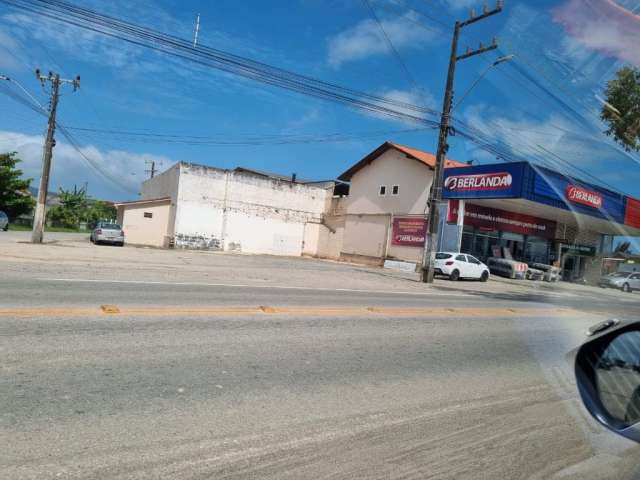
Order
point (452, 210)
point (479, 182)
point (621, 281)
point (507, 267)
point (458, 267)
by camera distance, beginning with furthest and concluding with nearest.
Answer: point (507, 267) < point (452, 210) < point (479, 182) < point (458, 267) < point (621, 281)

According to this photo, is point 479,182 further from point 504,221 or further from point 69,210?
point 69,210

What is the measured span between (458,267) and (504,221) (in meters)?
8.02

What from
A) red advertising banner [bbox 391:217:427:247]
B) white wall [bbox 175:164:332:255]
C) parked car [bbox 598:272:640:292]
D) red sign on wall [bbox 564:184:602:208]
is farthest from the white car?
red sign on wall [bbox 564:184:602:208]

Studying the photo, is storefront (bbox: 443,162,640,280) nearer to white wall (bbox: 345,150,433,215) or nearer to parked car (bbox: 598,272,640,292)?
white wall (bbox: 345,150,433,215)

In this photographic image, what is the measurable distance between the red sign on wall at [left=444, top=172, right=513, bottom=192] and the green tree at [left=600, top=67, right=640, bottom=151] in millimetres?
23519

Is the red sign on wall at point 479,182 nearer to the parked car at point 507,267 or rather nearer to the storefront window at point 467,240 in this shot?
the storefront window at point 467,240

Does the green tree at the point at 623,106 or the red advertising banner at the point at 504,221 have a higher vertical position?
the red advertising banner at the point at 504,221

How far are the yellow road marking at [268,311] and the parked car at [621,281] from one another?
226 inches

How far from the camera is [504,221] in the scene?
1261 inches

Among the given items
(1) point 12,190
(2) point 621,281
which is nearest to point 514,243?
(2) point 621,281

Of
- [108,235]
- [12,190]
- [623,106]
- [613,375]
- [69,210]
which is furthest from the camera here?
[69,210]

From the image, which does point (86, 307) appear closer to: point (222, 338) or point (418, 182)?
point (222, 338)

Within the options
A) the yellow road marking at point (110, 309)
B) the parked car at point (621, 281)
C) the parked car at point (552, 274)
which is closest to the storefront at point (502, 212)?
the parked car at point (552, 274)

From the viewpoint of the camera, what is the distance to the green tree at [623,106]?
3.00m
